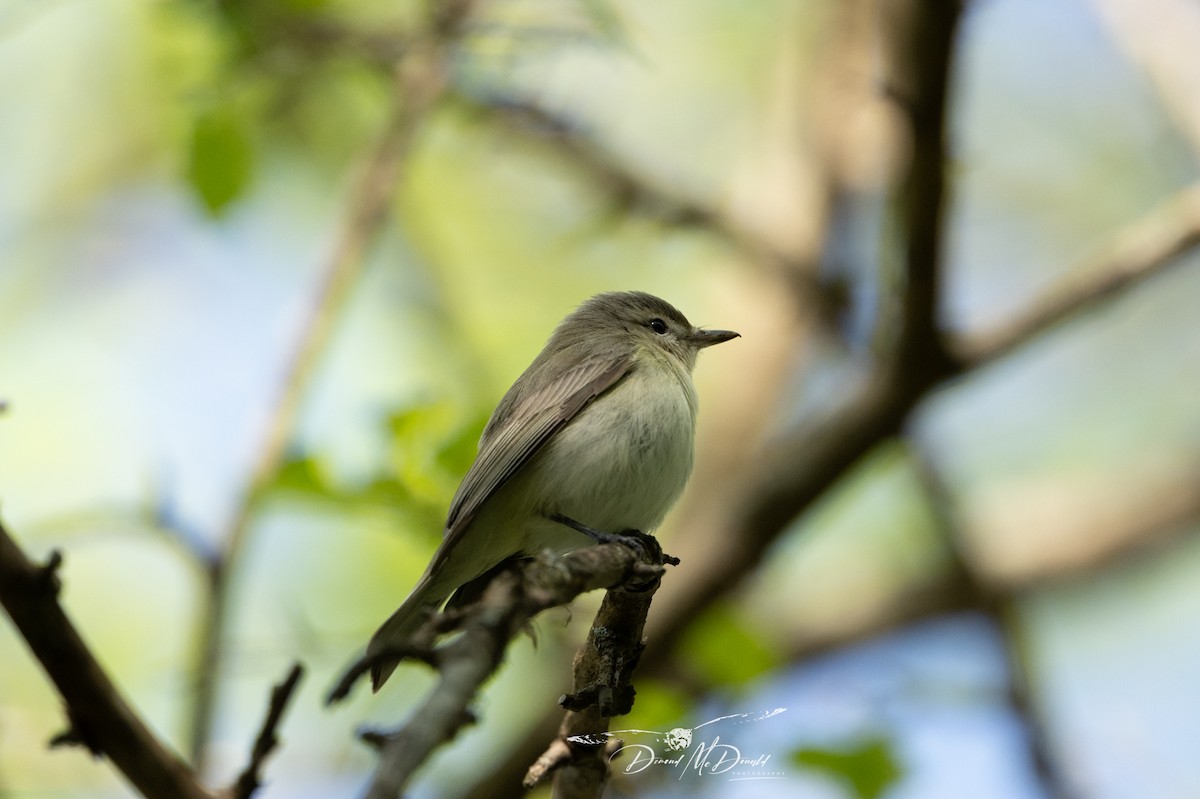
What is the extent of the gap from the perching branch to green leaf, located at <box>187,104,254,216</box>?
313 cm

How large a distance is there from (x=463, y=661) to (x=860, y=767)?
3139 millimetres

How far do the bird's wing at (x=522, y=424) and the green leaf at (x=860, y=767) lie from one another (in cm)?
165

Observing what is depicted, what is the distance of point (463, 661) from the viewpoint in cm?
182

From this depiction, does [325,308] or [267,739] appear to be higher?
[325,308]

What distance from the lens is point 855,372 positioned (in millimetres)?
6258

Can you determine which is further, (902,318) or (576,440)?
(902,318)

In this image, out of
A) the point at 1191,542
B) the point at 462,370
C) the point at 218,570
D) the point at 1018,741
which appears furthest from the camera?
the point at 462,370

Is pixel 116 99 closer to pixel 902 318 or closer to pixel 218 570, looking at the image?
pixel 218 570

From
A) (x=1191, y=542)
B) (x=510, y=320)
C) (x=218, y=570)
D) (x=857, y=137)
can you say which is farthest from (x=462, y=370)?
(x=1191, y=542)

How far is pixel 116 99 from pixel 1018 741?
868 centimetres

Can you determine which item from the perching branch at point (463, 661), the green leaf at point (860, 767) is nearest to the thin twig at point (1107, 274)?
the green leaf at point (860, 767)

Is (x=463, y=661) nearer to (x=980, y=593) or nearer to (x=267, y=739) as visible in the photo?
(x=267, y=739)

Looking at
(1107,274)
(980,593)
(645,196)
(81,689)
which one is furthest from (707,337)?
(81,689)

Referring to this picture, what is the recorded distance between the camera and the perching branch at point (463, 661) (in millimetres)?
1623
